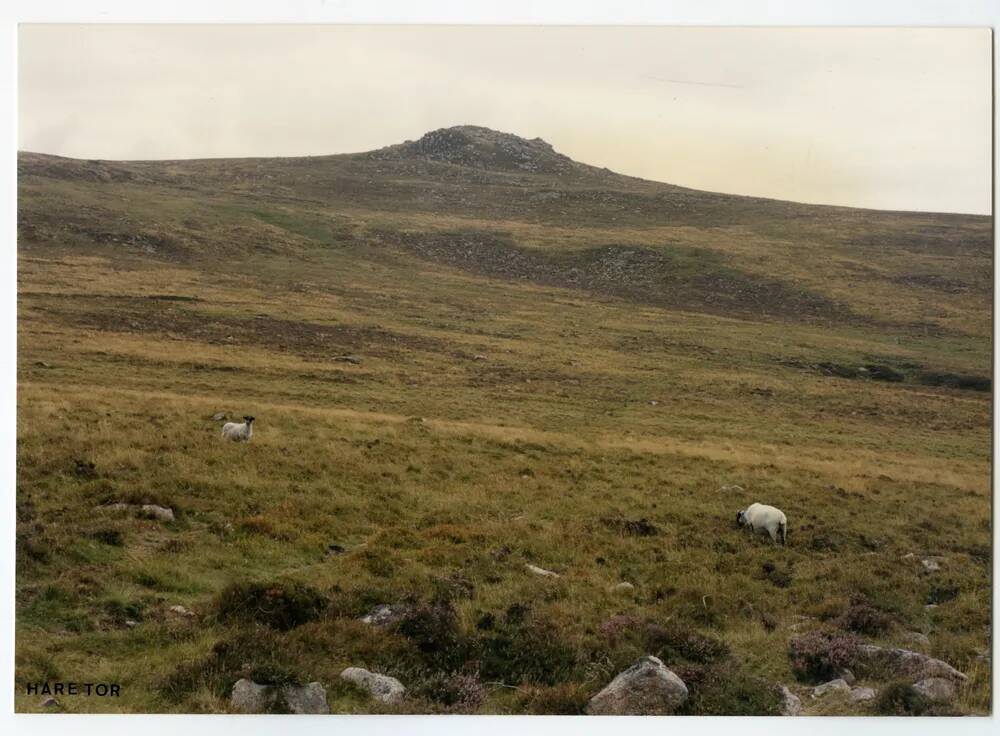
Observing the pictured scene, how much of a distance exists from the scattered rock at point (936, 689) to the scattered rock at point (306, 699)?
9854 mm

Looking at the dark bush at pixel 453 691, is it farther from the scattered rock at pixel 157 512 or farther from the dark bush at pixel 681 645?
the scattered rock at pixel 157 512

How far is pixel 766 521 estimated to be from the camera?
16641 millimetres

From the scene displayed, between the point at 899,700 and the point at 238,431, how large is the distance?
14.6 metres

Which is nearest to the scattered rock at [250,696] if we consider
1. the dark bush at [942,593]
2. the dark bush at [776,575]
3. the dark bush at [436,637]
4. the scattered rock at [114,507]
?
the dark bush at [436,637]

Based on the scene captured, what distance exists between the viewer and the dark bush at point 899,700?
1330cm

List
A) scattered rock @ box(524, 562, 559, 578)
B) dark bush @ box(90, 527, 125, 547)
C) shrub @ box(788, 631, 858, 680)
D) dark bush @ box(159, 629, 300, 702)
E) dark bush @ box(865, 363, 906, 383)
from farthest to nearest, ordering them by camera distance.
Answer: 1. dark bush @ box(865, 363, 906, 383)
2. scattered rock @ box(524, 562, 559, 578)
3. dark bush @ box(90, 527, 125, 547)
4. shrub @ box(788, 631, 858, 680)
5. dark bush @ box(159, 629, 300, 702)

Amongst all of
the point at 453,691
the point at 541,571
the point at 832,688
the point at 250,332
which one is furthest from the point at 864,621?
the point at 250,332

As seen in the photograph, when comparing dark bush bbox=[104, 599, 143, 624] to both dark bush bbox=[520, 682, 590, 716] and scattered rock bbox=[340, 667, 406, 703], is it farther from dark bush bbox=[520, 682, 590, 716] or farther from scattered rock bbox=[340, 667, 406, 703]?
dark bush bbox=[520, 682, 590, 716]

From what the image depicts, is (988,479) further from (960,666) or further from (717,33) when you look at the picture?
(717,33)

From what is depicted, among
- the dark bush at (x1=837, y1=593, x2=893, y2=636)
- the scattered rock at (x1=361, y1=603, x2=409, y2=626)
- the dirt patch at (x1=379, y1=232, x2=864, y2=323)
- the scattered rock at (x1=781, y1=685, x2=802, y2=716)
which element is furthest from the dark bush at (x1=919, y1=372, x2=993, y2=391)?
the scattered rock at (x1=361, y1=603, x2=409, y2=626)

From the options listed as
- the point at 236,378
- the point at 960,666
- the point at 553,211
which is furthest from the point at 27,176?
the point at 960,666

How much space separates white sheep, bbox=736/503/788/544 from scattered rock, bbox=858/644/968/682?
3.03 metres

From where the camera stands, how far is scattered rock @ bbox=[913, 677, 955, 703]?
1353cm

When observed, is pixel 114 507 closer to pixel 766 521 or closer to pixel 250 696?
pixel 250 696
